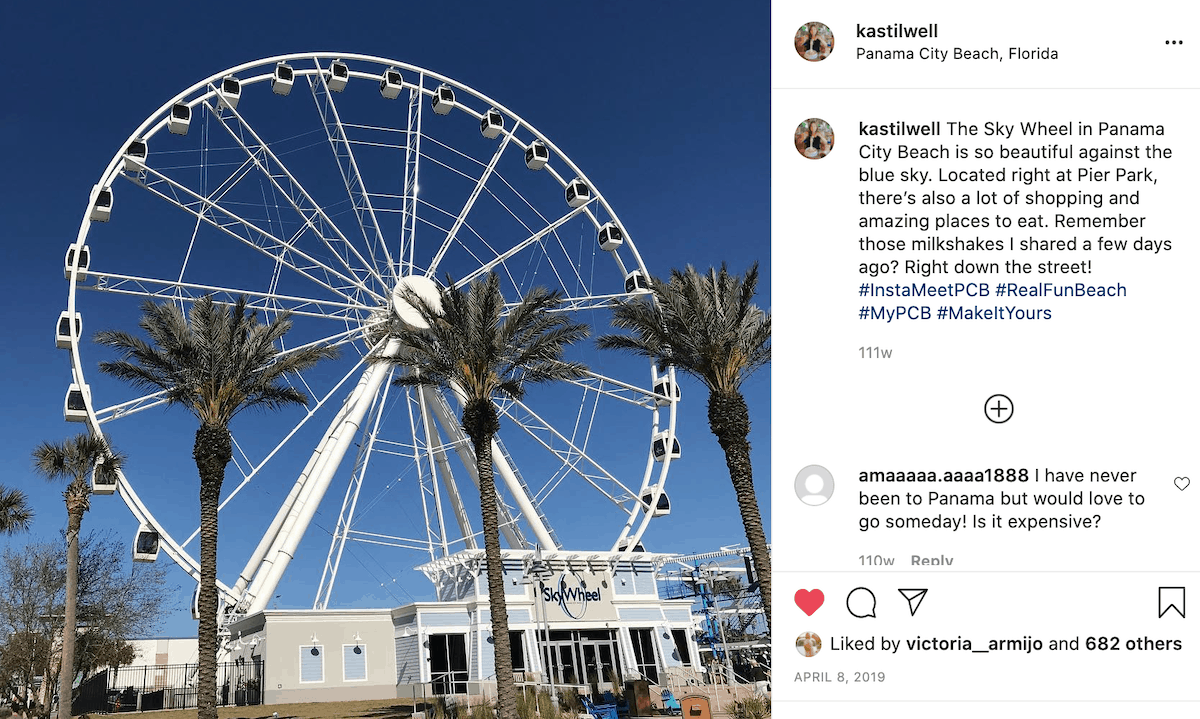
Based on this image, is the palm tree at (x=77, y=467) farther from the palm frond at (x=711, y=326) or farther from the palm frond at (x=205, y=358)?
the palm frond at (x=711, y=326)

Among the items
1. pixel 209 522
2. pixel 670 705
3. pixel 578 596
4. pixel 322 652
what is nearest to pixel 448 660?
pixel 322 652

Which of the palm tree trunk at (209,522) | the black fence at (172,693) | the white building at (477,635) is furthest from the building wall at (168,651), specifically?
the palm tree trunk at (209,522)

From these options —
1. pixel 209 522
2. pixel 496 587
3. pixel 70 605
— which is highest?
pixel 209 522

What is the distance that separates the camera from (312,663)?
2828 cm

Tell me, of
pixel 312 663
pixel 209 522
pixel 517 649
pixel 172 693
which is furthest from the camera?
pixel 172 693

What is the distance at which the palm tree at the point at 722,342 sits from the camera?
16922 mm

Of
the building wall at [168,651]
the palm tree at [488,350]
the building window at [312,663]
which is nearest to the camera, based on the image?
the palm tree at [488,350]
